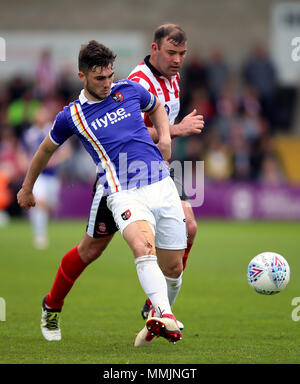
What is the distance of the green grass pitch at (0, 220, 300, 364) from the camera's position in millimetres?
5820

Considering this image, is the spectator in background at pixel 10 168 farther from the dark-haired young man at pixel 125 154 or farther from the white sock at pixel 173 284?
the dark-haired young man at pixel 125 154

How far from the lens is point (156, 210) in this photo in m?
6.00

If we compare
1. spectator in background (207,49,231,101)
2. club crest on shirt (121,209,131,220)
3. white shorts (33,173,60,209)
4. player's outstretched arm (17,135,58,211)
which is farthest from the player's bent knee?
spectator in background (207,49,231,101)

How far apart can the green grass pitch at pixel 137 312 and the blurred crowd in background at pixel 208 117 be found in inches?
221

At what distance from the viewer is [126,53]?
71.5ft

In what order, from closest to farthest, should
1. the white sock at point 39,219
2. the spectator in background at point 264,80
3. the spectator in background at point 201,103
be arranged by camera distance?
the white sock at point 39,219 < the spectator in background at point 201,103 < the spectator in background at point 264,80

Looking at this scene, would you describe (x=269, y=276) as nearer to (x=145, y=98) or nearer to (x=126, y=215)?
(x=126, y=215)

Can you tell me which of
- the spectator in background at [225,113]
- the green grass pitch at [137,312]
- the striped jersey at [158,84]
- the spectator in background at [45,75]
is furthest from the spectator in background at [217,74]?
the striped jersey at [158,84]

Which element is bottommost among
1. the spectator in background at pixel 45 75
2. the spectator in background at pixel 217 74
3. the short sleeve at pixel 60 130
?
the short sleeve at pixel 60 130

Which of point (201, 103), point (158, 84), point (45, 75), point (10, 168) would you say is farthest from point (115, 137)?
point (201, 103)

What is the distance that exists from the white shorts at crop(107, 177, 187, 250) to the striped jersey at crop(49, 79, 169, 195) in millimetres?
72

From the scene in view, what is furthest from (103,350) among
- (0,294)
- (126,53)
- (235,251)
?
(126,53)

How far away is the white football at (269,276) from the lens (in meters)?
6.43

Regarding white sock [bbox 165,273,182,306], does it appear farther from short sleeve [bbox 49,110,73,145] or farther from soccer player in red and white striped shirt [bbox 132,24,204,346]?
short sleeve [bbox 49,110,73,145]
